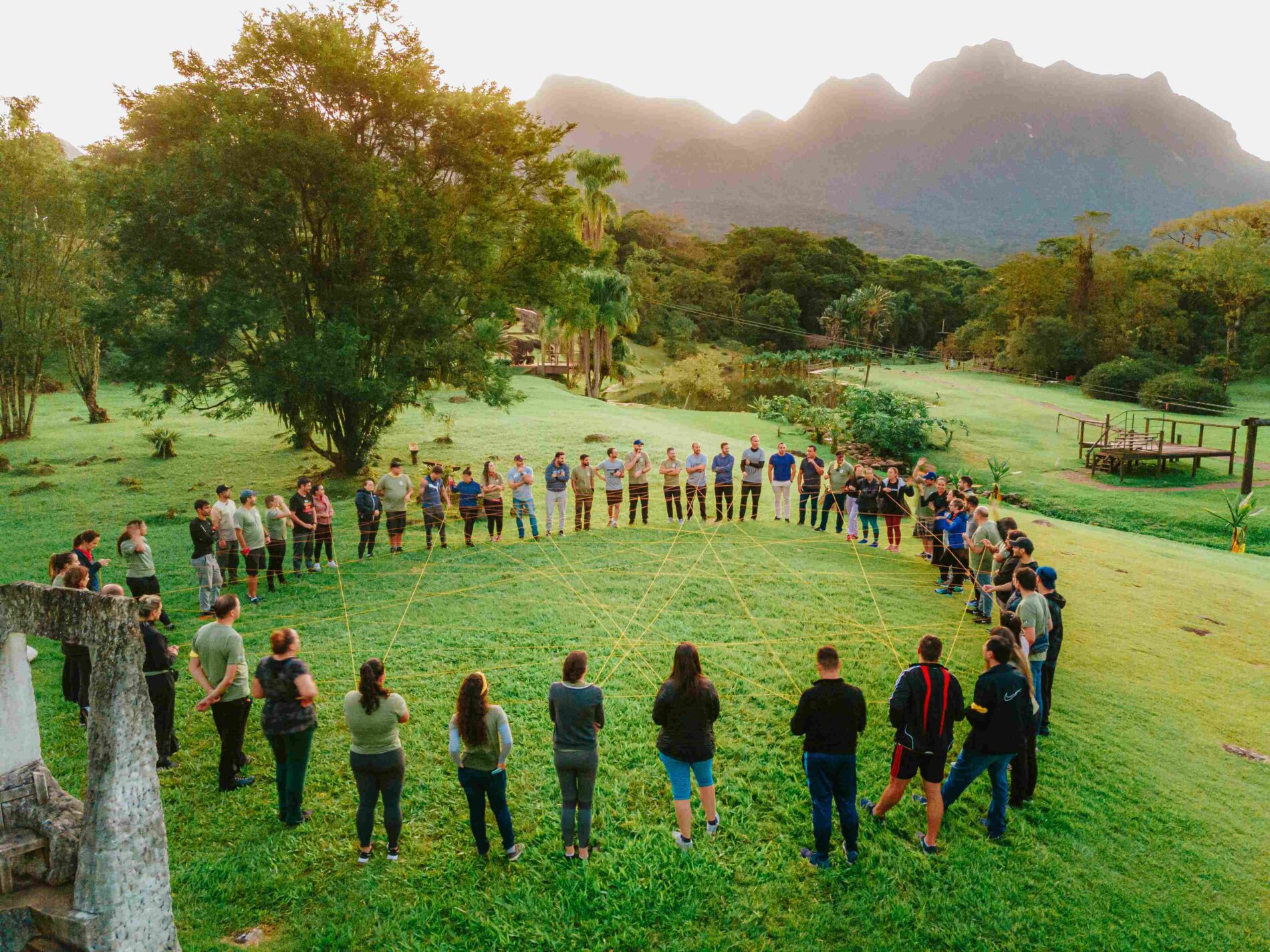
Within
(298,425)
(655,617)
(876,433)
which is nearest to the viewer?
(655,617)

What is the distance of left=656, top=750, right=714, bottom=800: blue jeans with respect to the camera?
589 cm

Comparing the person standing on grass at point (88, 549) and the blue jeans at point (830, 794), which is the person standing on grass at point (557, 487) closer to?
the person standing on grass at point (88, 549)

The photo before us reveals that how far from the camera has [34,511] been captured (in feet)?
60.8

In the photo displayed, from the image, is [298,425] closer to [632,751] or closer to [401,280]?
[401,280]

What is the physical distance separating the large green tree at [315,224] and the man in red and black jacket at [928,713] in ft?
52.4

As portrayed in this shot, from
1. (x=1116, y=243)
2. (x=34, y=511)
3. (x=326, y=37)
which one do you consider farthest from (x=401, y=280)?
(x=1116, y=243)

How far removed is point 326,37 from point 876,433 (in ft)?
77.0

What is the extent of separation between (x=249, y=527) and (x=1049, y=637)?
1134cm

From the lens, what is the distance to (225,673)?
6500 mm

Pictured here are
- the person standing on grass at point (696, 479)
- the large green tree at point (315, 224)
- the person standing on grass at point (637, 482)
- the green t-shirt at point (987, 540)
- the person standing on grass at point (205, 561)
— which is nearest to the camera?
the green t-shirt at point (987, 540)

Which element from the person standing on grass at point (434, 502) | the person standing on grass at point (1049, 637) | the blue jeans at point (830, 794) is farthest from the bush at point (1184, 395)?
the blue jeans at point (830, 794)

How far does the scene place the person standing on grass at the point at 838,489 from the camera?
15750mm

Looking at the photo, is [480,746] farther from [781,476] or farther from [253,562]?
[781,476]

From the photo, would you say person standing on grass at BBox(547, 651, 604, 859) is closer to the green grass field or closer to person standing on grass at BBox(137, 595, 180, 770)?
the green grass field
